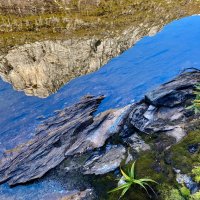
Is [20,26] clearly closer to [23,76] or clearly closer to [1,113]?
[23,76]

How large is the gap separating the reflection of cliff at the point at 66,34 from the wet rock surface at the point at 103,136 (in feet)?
24.0

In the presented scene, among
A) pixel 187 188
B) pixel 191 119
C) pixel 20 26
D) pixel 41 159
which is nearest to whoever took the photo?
pixel 187 188

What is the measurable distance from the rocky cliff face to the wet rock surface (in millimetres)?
Result: 7486

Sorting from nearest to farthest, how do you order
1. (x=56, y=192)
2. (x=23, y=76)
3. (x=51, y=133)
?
(x=56, y=192) < (x=51, y=133) < (x=23, y=76)

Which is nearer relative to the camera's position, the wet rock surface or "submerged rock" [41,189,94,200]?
"submerged rock" [41,189,94,200]

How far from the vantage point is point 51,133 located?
73.7 feet

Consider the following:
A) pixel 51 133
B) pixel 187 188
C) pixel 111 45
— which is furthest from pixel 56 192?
pixel 111 45

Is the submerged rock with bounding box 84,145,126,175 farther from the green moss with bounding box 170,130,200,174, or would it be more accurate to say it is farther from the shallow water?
the shallow water

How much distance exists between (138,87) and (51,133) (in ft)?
26.0

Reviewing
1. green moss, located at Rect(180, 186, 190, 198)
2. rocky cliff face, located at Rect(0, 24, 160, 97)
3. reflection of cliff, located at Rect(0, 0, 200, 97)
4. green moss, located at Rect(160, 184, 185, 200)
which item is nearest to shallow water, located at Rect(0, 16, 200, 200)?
rocky cliff face, located at Rect(0, 24, 160, 97)

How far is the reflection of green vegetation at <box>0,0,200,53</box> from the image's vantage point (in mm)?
42031

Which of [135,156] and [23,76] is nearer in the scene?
[135,156]

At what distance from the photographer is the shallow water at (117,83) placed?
A: 25.1m

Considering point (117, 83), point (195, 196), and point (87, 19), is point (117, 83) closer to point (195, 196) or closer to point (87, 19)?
point (195, 196)
